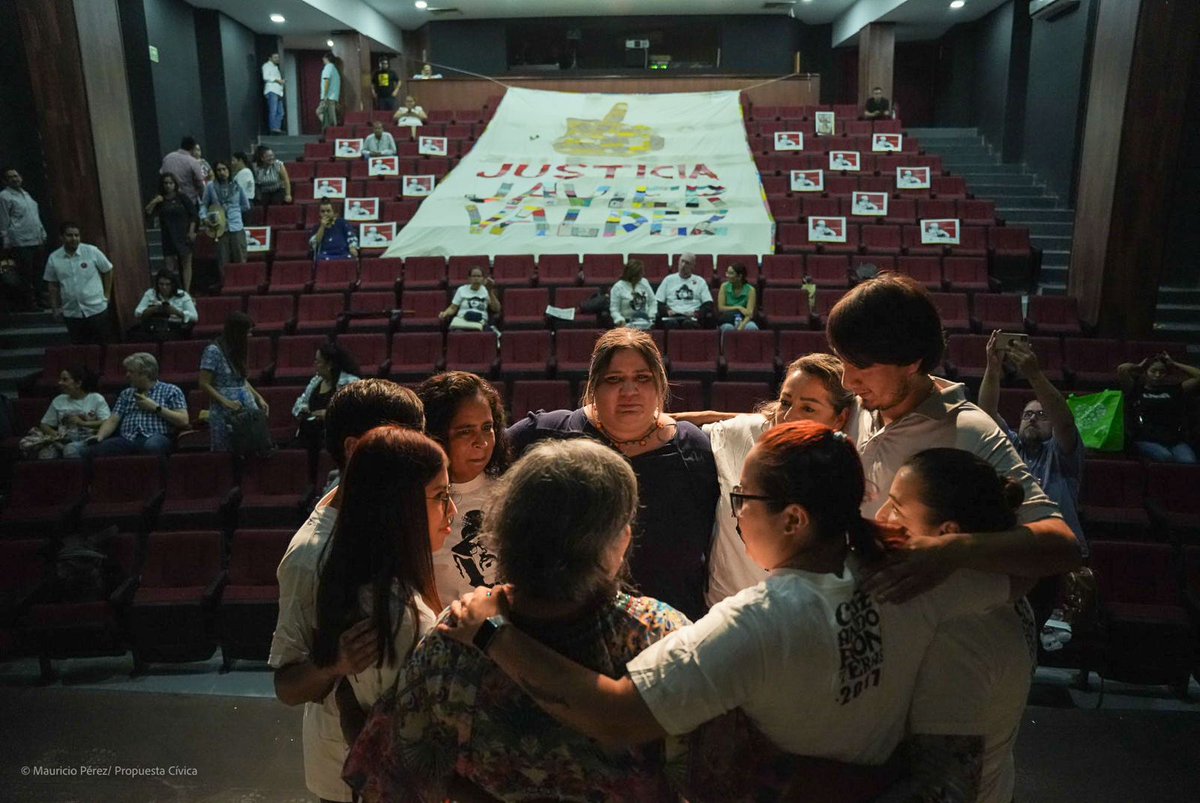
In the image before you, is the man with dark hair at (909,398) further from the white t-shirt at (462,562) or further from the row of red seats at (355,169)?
the row of red seats at (355,169)

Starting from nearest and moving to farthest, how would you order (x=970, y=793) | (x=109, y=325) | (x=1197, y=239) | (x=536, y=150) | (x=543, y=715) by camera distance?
(x=543, y=715) → (x=970, y=793) → (x=109, y=325) → (x=1197, y=239) → (x=536, y=150)

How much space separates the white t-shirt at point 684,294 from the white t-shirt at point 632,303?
216 millimetres

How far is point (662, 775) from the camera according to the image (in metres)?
1.16

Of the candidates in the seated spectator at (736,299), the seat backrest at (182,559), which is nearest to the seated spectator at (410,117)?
the seated spectator at (736,299)

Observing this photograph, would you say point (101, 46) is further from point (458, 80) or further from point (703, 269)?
point (458, 80)

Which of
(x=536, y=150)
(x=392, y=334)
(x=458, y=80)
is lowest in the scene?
(x=392, y=334)

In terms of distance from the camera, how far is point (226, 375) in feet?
17.1

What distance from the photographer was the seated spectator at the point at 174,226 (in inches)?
335

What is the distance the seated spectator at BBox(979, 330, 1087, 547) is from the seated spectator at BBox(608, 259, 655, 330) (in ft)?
11.7

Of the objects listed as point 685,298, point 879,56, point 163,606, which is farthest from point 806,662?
point 879,56

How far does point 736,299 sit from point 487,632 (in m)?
6.69

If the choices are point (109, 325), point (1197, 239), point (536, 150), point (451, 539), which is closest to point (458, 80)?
point (536, 150)

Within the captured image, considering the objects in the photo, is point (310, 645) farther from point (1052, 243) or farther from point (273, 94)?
point (273, 94)

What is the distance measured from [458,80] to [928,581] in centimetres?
1534
